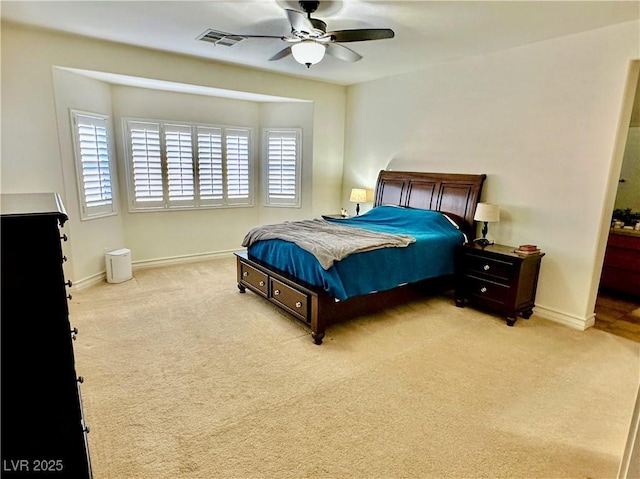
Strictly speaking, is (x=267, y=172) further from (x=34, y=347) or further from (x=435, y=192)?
(x=34, y=347)

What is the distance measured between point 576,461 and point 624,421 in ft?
1.96

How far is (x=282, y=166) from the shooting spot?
19.5 ft

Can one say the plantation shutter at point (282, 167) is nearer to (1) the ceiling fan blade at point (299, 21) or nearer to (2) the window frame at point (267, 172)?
(2) the window frame at point (267, 172)

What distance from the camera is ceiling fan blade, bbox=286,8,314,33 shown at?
2.60 metres

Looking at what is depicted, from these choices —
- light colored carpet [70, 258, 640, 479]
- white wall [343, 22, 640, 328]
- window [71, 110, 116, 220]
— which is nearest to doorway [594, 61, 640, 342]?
white wall [343, 22, 640, 328]

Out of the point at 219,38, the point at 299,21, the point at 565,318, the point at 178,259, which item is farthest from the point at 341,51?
the point at 178,259

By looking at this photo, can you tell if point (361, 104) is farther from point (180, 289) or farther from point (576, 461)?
point (576, 461)

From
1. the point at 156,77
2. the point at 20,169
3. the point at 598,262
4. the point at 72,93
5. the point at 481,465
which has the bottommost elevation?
the point at 481,465

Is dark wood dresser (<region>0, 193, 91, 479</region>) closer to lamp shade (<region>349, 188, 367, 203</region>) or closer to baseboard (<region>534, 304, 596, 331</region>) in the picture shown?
baseboard (<region>534, 304, 596, 331</region>)

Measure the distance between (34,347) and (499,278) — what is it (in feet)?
11.7

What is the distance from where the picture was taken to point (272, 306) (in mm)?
3863

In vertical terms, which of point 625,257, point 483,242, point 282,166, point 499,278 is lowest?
point 499,278

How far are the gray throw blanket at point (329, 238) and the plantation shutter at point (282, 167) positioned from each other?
178cm

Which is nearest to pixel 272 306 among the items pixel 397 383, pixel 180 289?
pixel 180 289
